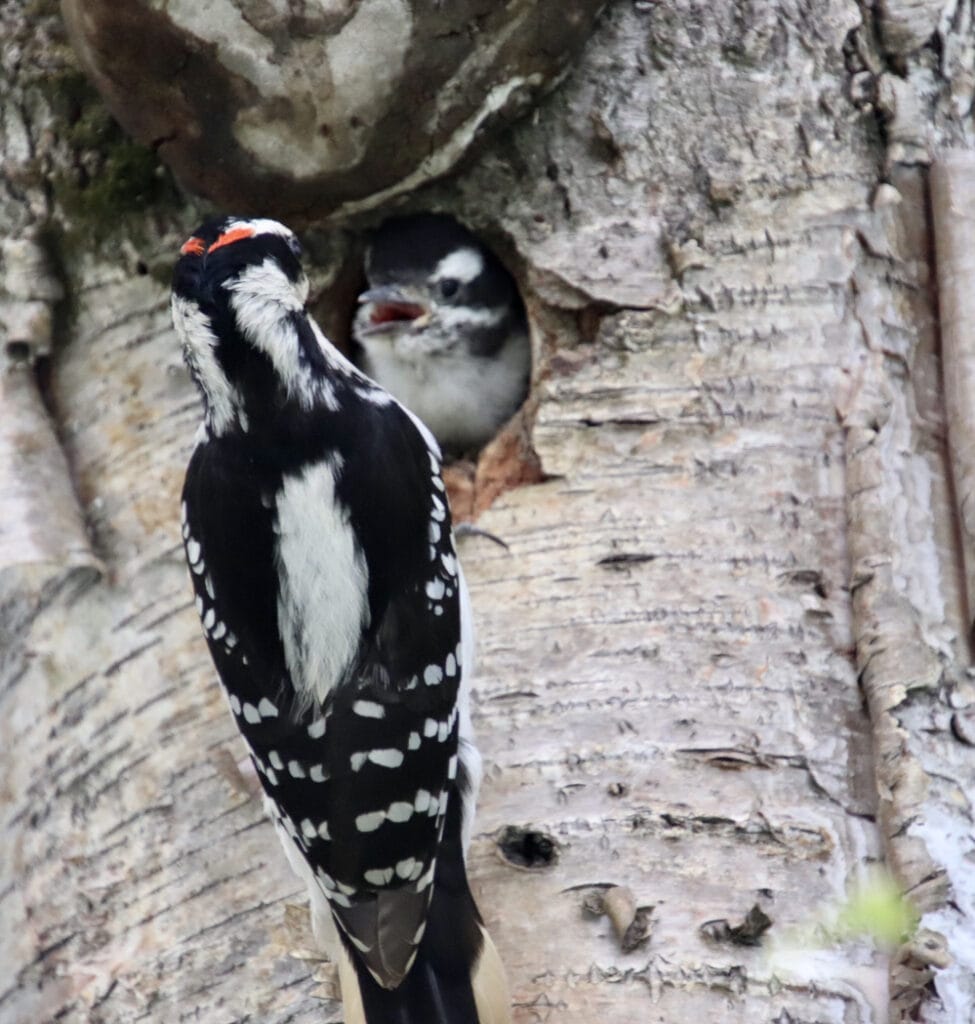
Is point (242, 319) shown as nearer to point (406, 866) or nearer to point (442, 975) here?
point (406, 866)

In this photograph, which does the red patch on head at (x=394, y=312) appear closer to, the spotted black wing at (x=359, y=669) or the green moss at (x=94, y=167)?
the green moss at (x=94, y=167)

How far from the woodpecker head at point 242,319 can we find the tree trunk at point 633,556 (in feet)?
1.89

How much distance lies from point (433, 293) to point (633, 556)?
1408mm

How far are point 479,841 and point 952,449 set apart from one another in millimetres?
1316

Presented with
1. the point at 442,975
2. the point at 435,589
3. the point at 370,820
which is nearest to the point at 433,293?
the point at 435,589

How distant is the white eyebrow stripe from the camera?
15.2 ft

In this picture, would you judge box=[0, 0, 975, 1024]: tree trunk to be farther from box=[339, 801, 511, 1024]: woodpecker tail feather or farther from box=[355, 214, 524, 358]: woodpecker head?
box=[355, 214, 524, 358]: woodpecker head

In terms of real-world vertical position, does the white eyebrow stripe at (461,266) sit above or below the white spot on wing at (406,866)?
above

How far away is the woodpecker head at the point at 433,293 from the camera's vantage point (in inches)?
176

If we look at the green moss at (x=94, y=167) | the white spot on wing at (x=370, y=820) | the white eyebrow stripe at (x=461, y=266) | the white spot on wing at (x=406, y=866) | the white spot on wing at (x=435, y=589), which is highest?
the green moss at (x=94, y=167)

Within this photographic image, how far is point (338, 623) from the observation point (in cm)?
332

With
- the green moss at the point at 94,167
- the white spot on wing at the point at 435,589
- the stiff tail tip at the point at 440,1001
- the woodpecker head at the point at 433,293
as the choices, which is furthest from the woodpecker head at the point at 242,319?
the stiff tail tip at the point at 440,1001

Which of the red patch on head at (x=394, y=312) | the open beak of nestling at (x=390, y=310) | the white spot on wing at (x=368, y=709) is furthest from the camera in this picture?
the red patch on head at (x=394, y=312)

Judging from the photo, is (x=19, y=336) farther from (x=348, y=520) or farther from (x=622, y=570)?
(x=622, y=570)
